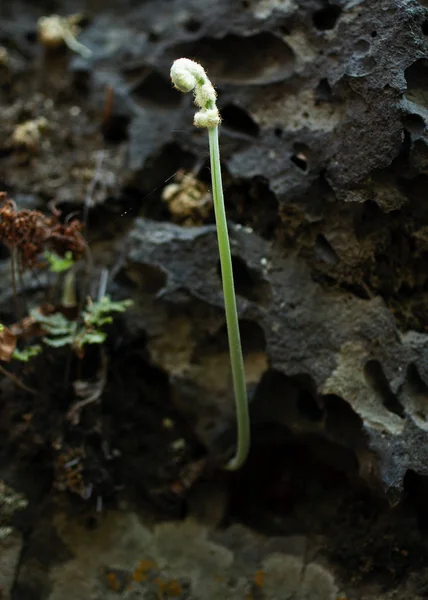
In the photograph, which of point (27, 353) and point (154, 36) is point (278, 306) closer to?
point (27, 353)

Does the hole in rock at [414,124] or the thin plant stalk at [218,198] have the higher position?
the hole in rock at [414,124]

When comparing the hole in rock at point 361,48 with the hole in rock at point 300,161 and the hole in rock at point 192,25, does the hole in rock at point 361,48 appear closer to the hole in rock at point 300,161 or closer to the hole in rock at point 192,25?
the hole in rock at point 300,161

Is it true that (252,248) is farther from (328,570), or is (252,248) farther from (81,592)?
(81,592)

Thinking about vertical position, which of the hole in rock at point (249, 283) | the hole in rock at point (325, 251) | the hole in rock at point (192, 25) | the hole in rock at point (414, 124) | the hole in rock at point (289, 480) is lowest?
the hole in rock at point (289, 480)

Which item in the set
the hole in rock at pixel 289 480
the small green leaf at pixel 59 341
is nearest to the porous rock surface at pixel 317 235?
the hole in rock at pixel 289 480

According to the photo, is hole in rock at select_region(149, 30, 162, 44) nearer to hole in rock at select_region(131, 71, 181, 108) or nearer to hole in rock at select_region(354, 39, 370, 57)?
hole in rock at select_region(131, 71, 181, 108)

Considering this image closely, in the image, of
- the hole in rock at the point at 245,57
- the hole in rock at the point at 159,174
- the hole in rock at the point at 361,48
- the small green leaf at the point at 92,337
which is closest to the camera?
→ the hole in rock at the point at 361,48
